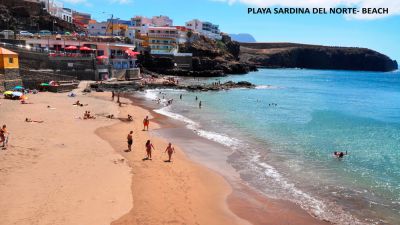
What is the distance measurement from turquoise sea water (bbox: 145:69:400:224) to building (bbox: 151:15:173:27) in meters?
77.7

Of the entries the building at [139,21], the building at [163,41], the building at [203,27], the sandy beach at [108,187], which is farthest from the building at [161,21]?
the sandy beach at [108,187]

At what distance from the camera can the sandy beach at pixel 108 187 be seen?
480 inches

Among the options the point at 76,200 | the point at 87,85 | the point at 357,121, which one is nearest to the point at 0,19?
the point at 87,85

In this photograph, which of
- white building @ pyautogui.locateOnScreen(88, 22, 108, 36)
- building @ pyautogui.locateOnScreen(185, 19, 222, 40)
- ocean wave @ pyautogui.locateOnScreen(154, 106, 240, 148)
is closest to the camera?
ocean wave @ pyautogui.locateOnScreen(154, 106, 240, 148)

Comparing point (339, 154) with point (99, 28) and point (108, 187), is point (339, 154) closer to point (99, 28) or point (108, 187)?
point (108, 187)

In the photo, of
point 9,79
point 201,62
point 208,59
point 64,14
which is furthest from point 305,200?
point 64,14

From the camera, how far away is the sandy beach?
1220cm

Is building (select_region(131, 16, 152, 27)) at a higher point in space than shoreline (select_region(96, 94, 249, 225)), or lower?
higher

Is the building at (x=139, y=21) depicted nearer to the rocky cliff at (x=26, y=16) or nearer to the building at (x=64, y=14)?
the building at (x=64, y=14)

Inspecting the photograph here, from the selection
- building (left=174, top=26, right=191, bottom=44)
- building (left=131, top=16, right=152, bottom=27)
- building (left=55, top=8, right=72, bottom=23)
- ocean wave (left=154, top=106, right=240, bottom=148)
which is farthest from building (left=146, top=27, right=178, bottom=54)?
ocean wave (left=154, top=106, right=240, bottom=148)

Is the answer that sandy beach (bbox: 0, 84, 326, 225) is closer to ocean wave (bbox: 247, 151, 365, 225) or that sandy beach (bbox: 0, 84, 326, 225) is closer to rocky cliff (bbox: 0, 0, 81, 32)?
ocean wave (bbox: 247, 151, 365, 225)

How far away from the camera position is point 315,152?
24.6m

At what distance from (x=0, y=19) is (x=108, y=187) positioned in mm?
65263

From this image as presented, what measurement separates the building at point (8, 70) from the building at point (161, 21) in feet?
275
